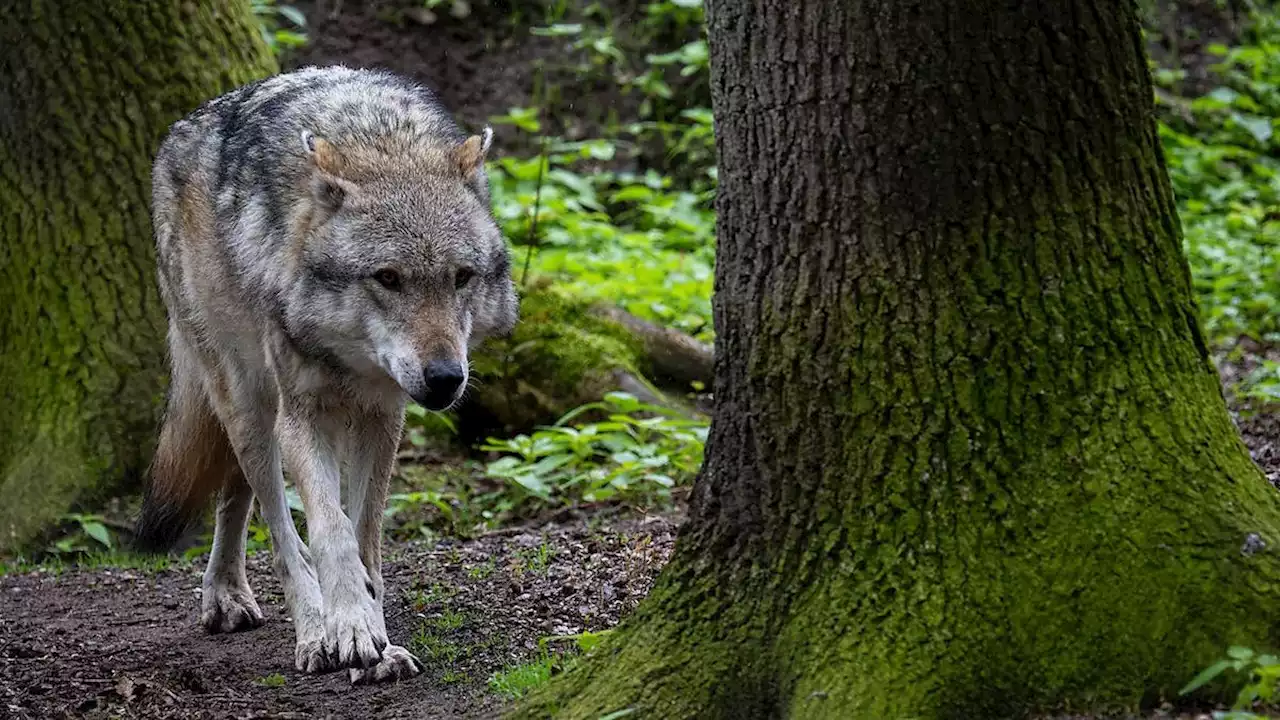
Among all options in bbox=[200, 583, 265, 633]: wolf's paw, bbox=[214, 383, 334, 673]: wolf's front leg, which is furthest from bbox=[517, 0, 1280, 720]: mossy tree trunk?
bbox=[200, 583, 265, 633]: wolf's paw

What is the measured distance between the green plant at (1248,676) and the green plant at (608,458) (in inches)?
156

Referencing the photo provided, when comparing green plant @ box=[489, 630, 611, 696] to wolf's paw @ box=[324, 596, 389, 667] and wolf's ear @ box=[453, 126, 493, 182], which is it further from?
wolf's ear @ box=[453, 126, 493, 182]

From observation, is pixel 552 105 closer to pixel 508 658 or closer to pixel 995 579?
pixel 508 658

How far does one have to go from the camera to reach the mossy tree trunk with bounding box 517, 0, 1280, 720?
3.23 m

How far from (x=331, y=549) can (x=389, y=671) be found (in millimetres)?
493

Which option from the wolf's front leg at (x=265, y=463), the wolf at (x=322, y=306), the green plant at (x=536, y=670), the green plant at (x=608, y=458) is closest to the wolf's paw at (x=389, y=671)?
the wolf at (x=322, y=306)

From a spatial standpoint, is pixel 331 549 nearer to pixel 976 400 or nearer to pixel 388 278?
pixel 388 278

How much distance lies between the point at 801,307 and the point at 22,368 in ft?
17.0

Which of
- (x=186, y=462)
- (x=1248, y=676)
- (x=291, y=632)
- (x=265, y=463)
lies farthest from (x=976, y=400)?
(x=186, y=462)

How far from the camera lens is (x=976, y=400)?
3.36 metres

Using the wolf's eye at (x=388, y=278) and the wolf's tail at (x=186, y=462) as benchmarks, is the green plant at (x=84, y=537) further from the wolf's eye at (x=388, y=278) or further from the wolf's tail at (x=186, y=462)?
the wolf's eye at (x=388, y=278)


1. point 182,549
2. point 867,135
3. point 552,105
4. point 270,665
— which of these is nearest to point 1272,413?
point 867,135

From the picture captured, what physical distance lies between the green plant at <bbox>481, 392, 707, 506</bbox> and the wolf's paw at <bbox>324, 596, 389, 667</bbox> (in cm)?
235

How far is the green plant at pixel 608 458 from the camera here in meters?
7.14
